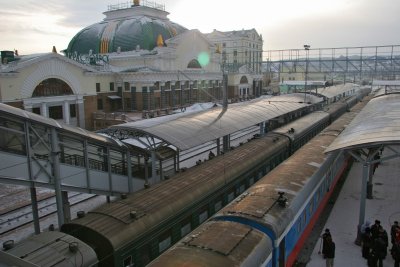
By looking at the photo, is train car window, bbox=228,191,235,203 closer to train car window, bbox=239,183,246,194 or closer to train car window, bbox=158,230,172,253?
train car window, bbox=239,183,246,194

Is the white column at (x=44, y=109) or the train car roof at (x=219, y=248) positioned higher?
the white column at (x=44, y=109)

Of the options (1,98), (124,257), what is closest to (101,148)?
(124,257)

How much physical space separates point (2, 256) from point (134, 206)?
5.09 m

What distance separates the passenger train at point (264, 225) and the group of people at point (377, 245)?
2.19 metres

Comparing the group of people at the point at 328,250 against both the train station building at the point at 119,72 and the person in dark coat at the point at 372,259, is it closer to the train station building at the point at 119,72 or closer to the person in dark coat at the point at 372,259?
the person in dark coat at the point at 372,259

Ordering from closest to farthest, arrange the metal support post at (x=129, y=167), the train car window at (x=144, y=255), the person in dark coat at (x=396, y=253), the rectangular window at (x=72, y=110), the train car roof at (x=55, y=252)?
the train car roof at (x=55, y=252) → the train car window at (x=144, y=255) → the person in dark coat at (x=396, y=253) → the metal support post at (x=129, y=167) → the rectangular window at (x=72, y=110)

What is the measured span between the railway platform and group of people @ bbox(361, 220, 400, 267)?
1.44 feet

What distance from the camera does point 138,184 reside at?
1756cm

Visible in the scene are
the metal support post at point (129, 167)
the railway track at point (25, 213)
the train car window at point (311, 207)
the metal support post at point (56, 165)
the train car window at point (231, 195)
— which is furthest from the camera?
the railway track at point (25, 213)

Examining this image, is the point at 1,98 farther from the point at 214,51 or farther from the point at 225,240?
the point at 214,51

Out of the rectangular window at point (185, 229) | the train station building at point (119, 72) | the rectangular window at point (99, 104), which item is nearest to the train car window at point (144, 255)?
the rectangular window at point (185, 229)

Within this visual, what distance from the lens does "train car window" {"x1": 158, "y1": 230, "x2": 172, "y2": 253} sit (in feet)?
35.4

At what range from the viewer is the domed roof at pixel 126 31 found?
2291 inches

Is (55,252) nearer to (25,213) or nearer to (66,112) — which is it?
(25,213)
